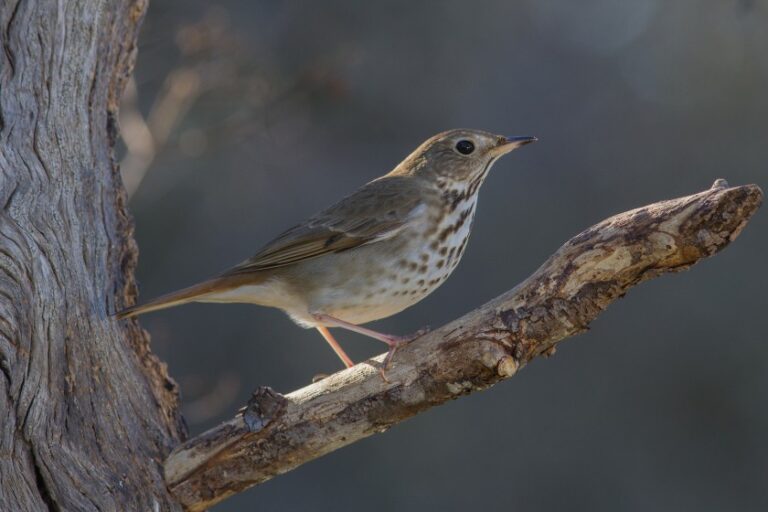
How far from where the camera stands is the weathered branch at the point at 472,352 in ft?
13.5

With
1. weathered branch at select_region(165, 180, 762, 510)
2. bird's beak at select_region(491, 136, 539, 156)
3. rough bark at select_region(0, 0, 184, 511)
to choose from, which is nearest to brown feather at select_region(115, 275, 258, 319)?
rough bark at select_region(0, 0, 184, 511)

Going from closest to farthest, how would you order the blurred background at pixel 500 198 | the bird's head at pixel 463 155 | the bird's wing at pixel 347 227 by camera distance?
1. the bird's wing at pixel 347 227
2. the bird's head at pixel 463 155
3. the blurred background at pixel 500 198

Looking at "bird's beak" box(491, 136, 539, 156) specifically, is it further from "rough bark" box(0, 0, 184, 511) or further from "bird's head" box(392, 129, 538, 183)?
"rough bark" box(0, 0, 184, 511)

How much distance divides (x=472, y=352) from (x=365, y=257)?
1.26 meters

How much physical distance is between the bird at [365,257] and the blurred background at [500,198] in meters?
2.21

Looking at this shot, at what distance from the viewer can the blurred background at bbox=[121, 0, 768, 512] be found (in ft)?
27.6

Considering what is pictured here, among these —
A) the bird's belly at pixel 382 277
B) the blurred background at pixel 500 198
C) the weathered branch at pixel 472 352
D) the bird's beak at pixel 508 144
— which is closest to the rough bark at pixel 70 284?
the weathered branch at pixel 472 352

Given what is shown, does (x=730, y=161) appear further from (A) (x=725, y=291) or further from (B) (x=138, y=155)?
(B) (x=138, y=155)

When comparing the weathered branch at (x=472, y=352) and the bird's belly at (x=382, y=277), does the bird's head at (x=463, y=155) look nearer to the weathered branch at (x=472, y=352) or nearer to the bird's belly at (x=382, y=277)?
the bird's belly at (x=382, y=277)

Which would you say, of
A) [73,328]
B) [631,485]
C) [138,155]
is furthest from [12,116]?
[631,485]

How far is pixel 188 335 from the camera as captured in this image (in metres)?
8.83

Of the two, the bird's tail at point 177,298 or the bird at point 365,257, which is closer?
the bird's tail at point 177,298

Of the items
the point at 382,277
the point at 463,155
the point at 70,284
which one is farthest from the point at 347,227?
the point at 70,284

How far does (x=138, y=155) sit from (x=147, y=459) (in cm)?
339
